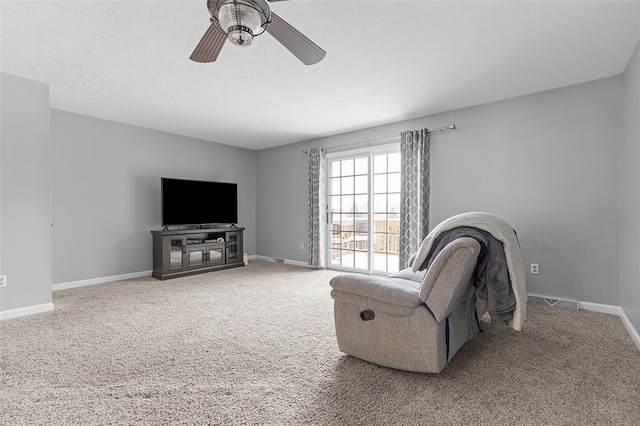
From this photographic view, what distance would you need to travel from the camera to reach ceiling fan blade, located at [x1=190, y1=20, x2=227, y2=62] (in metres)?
1.84

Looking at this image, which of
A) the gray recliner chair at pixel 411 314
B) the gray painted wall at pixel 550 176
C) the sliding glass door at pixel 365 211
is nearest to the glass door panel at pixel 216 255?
the sliding glass door at pixel 365 211

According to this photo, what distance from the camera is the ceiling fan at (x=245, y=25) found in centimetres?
154

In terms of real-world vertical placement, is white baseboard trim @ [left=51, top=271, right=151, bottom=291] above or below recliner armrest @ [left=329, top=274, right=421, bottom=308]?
below

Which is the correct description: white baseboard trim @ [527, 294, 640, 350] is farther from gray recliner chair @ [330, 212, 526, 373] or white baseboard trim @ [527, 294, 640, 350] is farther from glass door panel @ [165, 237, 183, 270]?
glass door panel @ [165, 237, 183, 270]

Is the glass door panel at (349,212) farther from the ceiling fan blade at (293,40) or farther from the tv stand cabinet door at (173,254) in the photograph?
the ceiling fan blade at (293,40)

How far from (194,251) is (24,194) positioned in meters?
2.42

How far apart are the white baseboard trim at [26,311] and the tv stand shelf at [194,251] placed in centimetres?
160

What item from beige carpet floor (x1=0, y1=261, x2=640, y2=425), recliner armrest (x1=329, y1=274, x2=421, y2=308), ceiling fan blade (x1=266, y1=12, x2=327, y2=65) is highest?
ceiling fan blade (x1=266, y1=12, x2=327, y2=65)

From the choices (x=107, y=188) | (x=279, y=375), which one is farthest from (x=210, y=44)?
(x=107, y=188)

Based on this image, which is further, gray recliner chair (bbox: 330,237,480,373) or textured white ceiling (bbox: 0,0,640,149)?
textured white ceiling (bbox: 0,0,640,149)

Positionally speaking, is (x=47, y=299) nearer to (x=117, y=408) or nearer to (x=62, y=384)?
(x=62, y=384)

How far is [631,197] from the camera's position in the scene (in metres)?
2.80

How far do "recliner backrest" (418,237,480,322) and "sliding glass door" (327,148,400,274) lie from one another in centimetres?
314

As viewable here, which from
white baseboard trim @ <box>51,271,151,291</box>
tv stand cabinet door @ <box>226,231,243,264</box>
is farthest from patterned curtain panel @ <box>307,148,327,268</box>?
white baseboard trim @ <box>51,271,151,291</box>
